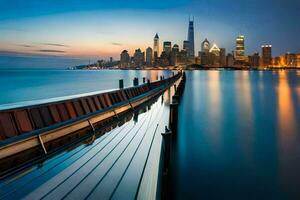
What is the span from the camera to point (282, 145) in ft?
37.0

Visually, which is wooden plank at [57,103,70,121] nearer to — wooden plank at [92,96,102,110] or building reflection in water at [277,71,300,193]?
wooden plank at [92,96,102,110]

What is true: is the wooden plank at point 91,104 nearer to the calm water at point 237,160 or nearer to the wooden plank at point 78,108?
the wooden plank at point 78,108

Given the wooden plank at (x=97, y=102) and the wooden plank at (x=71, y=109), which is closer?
the wooden plank at (x=71, y=109)

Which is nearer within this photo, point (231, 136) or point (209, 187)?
point (209, 187)

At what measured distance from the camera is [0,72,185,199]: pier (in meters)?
3.57

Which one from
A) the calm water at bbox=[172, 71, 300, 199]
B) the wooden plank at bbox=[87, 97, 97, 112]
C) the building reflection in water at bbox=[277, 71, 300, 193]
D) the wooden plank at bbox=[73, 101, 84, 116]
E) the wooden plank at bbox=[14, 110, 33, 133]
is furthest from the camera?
the wooden plank at bbox=[87, 97, 97, 112]

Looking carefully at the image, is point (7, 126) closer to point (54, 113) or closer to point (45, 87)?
point (54, 113)

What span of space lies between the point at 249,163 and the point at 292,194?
2.41m

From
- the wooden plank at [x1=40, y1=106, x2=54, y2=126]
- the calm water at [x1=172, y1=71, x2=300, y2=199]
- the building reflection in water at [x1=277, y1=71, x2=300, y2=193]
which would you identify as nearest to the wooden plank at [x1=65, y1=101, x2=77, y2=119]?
the wooden plank at [x1=40, y1=106, x2=54, y2=126]

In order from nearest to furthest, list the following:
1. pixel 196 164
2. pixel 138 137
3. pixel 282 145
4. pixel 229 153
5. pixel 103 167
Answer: pixel 103 167, pixel 138 137, pixel 196 164, pixel 229 153, pixel 282 145

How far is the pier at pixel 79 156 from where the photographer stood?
3566mm

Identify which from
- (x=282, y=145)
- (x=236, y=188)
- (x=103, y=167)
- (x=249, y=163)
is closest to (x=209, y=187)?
(x=236, y=188)

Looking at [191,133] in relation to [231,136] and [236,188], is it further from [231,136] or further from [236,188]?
[236,188]

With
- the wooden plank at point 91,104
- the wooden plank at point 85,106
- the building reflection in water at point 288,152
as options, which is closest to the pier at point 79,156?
the wooden plank at point 85,106
